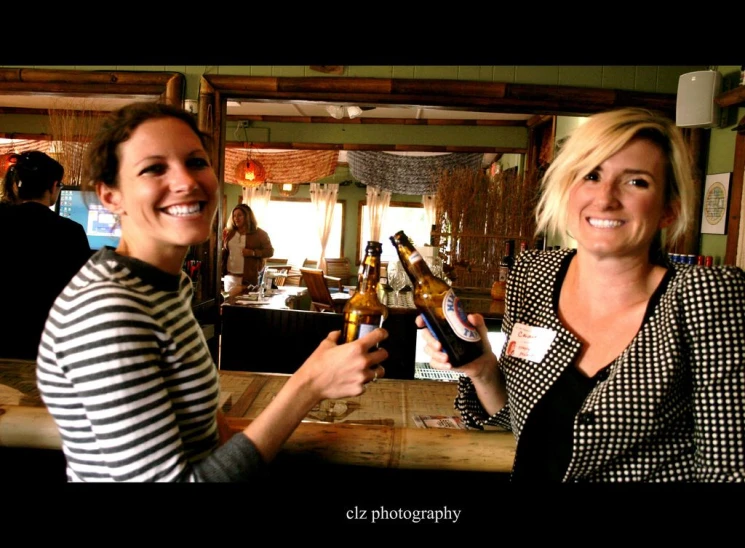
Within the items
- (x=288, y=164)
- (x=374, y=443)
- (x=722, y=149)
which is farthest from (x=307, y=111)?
(x=374, y=443)

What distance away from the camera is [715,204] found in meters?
3.14

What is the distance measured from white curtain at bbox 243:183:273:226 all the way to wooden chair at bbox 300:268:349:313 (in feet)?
20.8

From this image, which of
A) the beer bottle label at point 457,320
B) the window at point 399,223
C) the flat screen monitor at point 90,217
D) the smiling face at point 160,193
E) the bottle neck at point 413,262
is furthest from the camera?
the window at point 399,223

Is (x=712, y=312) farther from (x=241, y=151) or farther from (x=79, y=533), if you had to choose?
(x=241, y=151)

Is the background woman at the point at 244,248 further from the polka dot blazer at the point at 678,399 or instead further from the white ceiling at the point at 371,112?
the polka dot blazer at the point at 678,399

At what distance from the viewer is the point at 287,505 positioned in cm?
63

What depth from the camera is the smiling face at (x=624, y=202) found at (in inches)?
40.8

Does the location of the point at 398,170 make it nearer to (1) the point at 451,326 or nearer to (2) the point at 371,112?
(2) the point at 371,112

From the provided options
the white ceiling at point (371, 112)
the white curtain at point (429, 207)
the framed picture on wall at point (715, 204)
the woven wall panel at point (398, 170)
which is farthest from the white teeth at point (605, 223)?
the white curtain at point (429, 207)

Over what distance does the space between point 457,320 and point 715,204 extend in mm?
2810

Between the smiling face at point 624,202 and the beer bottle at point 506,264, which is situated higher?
the smiling face at point 624,202

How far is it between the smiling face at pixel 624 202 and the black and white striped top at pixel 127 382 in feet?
2.56
